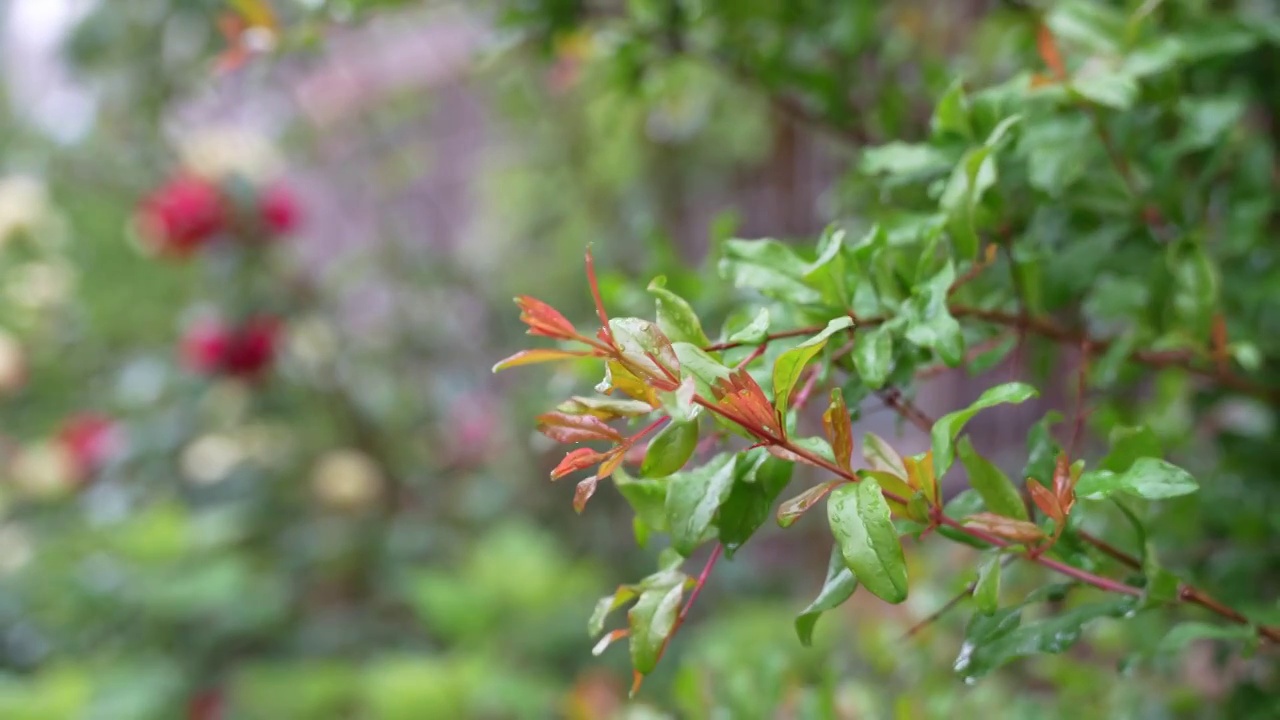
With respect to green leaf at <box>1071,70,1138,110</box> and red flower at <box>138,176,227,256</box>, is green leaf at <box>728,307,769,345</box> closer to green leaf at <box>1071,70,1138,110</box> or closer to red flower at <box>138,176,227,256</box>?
green leaf at <box>1071,70,1138,110</box>

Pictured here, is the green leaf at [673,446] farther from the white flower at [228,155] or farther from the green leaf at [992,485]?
the white flower at [228,155]

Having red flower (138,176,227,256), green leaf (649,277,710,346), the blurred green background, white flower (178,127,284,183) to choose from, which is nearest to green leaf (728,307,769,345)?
green leaf (649,277,710,346)

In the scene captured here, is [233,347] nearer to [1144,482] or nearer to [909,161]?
[909,161]

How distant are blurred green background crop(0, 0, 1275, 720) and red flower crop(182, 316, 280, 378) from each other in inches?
1.8

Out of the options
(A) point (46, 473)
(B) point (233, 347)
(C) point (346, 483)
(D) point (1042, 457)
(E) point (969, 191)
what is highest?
(E) point (969, 191)

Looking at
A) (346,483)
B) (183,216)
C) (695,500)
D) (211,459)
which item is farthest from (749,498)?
(211,459)

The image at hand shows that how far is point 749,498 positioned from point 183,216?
1438 mm

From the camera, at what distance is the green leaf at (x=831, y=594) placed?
370 millimetres

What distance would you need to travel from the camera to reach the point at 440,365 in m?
2.03

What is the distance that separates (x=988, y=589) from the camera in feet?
1.22

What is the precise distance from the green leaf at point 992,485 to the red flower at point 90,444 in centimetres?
180

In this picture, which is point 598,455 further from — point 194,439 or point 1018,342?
point 194,439

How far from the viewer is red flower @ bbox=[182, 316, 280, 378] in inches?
64.9

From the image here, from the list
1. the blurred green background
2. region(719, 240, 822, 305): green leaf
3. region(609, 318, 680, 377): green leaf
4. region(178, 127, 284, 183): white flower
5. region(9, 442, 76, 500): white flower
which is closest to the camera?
region(609, 318, 680, 377): green leaf
